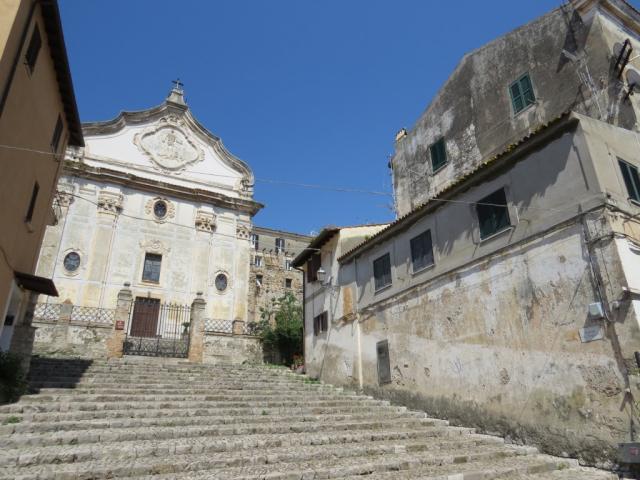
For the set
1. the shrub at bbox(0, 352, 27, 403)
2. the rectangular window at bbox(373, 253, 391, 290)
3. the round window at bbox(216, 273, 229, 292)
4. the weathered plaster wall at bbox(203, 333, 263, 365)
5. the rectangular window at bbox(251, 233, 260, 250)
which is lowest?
the shrub at bbox(0, 352, 27, 403)

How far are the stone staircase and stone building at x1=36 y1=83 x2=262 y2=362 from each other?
967 cm

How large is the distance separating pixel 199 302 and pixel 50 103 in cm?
974

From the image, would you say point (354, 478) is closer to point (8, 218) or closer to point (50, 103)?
point (8, 218)

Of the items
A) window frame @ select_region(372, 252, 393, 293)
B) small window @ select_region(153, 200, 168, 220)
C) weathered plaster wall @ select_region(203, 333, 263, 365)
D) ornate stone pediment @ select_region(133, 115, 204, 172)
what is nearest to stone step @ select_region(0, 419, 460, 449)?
window frame @ select_region(372, 252, 393, 293)

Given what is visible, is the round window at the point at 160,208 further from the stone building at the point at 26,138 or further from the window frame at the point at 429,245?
the window frame at the point at 429,245

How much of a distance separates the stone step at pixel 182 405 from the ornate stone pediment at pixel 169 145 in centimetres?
2003

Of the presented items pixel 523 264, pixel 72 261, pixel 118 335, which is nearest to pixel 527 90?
pixel 523 264

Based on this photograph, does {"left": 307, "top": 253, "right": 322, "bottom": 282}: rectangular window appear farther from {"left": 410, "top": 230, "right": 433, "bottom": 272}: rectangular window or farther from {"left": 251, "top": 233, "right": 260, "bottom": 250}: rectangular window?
{"left": 251, "top": 233, "right": 260, "bottom": 250}: rectangular window

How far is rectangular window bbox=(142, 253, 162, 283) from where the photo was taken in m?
24.5

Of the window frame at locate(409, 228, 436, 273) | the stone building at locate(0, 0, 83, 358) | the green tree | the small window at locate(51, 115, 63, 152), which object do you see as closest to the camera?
the stone building at locate(0, 0, 83, 358)

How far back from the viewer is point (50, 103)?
12.2 meters

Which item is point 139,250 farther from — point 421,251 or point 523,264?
point 523,264

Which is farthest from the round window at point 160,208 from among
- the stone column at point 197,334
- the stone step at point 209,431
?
the stone step at point 209,431

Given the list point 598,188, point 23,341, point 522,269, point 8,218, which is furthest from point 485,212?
point 23,341
